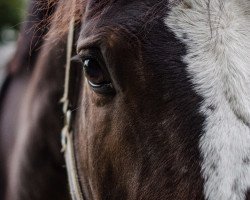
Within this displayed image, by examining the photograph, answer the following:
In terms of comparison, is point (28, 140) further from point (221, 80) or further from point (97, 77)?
point (221, 80)

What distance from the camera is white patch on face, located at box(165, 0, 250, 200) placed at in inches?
38.6

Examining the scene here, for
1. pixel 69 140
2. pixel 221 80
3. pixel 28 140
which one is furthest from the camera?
pixel 28 140

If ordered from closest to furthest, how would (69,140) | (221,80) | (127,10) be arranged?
1. (221,80)
2. (127,10)
3. (69,140)

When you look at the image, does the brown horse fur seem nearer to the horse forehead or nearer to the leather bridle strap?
the leather bridle strap

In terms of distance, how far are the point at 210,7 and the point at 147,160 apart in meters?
0.37

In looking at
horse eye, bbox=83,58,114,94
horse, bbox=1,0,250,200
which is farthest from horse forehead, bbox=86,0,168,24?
horse eye, bbox=83,58,114,94

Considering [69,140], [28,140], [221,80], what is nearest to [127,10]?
[221,80]

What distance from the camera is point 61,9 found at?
1431mm

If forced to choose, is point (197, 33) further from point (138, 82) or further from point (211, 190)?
point (211, 190)

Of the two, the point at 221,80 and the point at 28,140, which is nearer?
the point at 221,80

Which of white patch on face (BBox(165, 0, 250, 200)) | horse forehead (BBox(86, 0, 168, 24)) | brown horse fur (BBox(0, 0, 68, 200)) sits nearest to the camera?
white patch on face (BBox(165, 0, 250, 200))

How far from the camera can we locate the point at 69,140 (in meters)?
1.60

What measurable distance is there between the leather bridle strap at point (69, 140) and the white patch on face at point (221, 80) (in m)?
0.50

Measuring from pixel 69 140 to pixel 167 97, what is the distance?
573 millimetres
